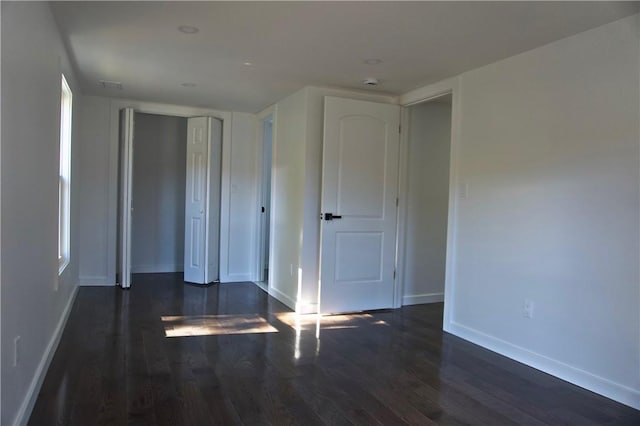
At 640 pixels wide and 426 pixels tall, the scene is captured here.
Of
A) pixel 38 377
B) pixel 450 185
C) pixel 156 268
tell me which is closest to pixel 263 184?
pixel 156 268

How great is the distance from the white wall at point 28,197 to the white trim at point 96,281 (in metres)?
2.22

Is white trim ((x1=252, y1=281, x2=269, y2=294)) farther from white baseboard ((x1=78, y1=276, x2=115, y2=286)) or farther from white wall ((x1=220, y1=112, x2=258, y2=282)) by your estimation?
white baseboard ((x1=78, y1=276, x2=115, y2=286))

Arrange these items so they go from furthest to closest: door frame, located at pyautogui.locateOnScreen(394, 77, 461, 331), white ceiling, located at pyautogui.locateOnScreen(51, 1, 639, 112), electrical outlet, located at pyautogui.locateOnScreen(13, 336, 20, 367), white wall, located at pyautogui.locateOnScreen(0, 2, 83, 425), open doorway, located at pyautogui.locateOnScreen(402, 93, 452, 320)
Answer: open doorway, located at pyautogui.locateOnScreen(402, 93, 452, 320)
door frame, located at pyautogui.locateOnScreen(394, 77, 461, 331)
white ceiling, located at pyautogui.locateOnScreen(51, 1, 639, 112)
electrical outlet, located at pyautogui.locateOnScreen(13, 336, 20, 367)
white wall, located at pyautogui.locateOnScreen(0, 2, 83, 425)

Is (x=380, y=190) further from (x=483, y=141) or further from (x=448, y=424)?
(x=448, y=424)

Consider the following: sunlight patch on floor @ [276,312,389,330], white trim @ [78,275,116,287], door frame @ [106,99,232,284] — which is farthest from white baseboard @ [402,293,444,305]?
white trim @ [78,275,116,287]

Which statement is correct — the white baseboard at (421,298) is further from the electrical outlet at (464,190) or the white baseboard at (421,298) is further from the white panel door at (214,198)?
the white panel door at (214,198)

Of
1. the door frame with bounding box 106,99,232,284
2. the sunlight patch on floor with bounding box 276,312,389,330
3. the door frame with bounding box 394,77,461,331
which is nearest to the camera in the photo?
the door frame with bounding box 394,77,461,331

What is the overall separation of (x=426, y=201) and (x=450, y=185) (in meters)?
1.01

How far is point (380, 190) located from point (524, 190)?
1603mm

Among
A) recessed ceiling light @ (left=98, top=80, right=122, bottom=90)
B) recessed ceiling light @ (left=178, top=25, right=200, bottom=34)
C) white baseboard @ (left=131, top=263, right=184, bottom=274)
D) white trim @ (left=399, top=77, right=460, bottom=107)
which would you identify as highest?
recessed ceiling light @ (left=98, top=80, right=122, bottom=90)

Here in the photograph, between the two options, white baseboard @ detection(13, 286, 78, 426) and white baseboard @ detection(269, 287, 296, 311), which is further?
white baseboard @ detection(269, 287, 296, 311)

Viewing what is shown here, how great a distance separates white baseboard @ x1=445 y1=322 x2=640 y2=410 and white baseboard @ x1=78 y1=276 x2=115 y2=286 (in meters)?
3.91

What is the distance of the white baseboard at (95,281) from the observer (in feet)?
17.3

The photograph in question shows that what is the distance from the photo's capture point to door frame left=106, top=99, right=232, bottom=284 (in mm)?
5363
